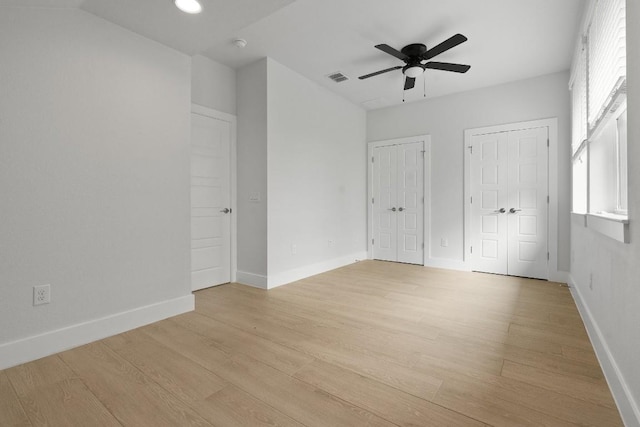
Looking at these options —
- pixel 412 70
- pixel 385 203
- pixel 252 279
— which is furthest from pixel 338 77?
pixel 252 279

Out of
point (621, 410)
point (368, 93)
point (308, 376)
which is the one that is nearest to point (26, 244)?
point (308, 376)

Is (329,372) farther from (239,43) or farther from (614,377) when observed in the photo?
(239,43)

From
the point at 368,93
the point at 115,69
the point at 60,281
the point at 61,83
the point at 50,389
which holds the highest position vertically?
the point at 368,93

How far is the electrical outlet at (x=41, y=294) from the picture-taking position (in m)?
2.02

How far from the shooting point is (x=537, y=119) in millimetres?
4207

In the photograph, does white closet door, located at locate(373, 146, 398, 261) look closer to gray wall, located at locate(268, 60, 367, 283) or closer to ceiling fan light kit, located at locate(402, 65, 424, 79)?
gray wall, located at locate(268, 60, 367, 283)

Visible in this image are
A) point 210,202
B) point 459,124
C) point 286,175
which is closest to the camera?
point 210,202

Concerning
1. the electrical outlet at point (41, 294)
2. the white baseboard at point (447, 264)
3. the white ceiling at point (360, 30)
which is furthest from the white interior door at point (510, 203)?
the electrical outlet at point (41, 294)

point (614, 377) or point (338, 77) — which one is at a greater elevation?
point (338, 77)

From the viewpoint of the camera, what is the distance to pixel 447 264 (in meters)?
4.89

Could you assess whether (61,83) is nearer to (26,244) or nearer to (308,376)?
(26,244)

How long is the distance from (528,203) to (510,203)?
0.22 m

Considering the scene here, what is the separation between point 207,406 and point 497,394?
4.98 feet

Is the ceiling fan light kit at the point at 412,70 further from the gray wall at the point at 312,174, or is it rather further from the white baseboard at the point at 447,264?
the white baseboard at the point at 447,264
